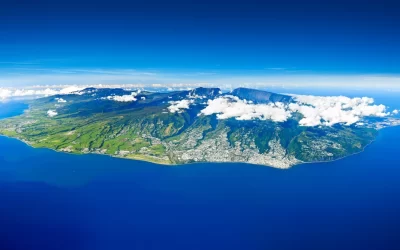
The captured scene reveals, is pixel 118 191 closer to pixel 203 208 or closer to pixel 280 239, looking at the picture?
pixel 203 208

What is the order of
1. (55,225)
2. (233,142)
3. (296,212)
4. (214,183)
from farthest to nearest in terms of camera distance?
(233,142) < (214,183) < (296,212) < (55,225)

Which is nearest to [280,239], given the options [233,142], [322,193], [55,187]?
[322,193]

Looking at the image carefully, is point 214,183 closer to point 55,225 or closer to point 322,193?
point 322,193

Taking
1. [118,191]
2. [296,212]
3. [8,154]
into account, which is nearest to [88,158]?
[8,154]

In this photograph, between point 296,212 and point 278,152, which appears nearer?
point 296,212

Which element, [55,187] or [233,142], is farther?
[233,142]

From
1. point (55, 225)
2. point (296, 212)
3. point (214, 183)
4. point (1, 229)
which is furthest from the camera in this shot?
point (214, 183)
